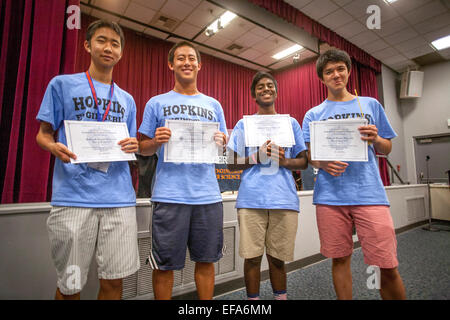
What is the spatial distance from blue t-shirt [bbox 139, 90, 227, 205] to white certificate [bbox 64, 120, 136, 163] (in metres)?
0.19

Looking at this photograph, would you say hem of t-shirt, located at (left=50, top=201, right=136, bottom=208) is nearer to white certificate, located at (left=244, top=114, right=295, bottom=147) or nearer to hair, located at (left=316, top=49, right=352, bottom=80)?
white certificate, located at (left=244, top=114, right=295, bottom=147)

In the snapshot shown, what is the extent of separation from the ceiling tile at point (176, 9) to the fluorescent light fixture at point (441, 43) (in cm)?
516

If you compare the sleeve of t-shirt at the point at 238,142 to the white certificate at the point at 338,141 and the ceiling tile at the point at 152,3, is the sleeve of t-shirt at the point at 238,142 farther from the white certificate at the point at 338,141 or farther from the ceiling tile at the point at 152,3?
the ceiling tile at the point at 152,3

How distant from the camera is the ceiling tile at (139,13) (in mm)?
4072

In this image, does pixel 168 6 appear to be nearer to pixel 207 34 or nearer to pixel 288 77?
pixel 207 34

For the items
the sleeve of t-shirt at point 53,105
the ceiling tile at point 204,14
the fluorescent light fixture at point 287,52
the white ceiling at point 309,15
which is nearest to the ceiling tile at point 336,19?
the white ceiling at point 309,15

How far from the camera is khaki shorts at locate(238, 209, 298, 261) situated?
1312 mm

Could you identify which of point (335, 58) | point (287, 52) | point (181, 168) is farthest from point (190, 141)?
point (287, 52)

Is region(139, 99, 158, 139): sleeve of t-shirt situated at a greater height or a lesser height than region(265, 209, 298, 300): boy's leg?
greater

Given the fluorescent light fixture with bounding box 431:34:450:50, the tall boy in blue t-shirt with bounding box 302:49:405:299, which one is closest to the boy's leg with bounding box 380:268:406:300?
the tall boy in blue t-shirt with bounding box 302:49:405:299

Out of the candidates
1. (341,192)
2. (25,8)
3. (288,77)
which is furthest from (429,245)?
(25,8)

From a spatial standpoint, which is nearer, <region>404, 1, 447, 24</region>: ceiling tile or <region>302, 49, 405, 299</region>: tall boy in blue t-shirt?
<region>302, 49, 405, 299</region>: tall boy in blue t-shirt

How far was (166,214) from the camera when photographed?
115 centimetres
